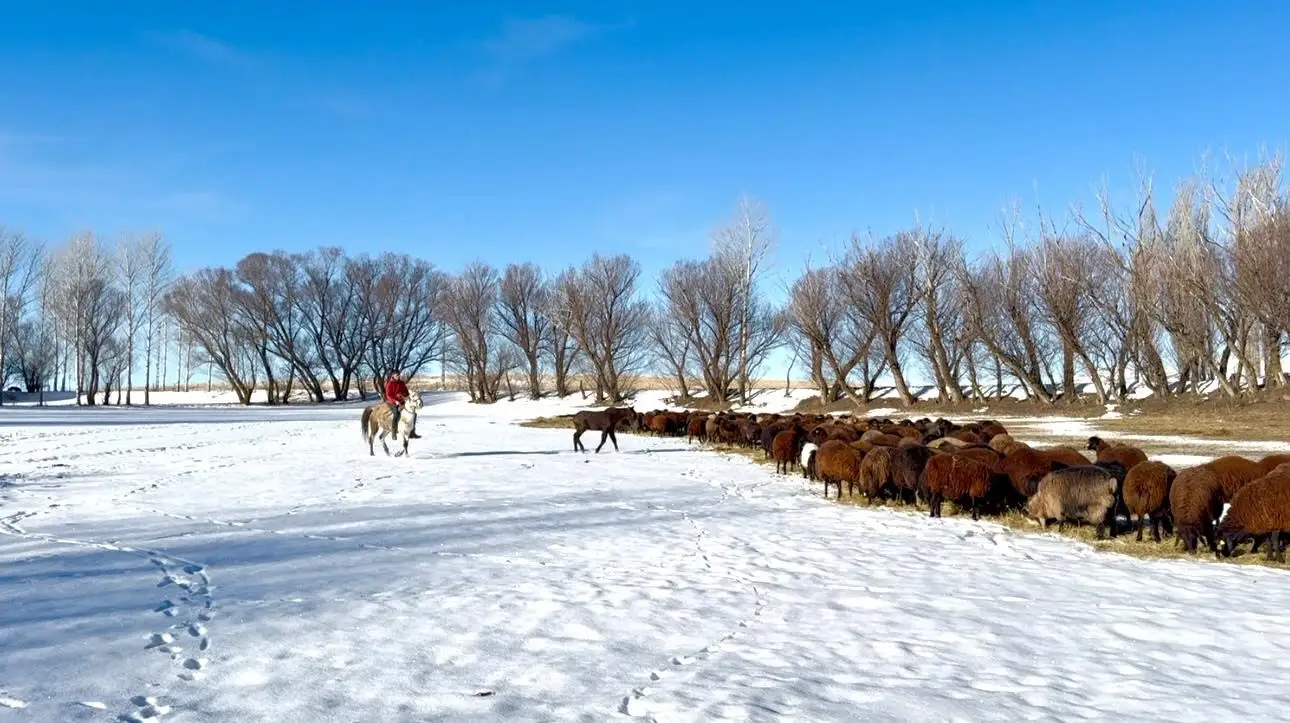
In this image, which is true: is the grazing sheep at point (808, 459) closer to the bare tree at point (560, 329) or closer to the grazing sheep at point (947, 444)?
the grazing sheep at point (947, 444)

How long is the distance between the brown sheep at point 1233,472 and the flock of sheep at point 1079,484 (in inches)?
0.5

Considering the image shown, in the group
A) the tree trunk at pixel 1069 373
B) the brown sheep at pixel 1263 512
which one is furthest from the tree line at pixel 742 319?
the brown sheep at pixel 1263 512

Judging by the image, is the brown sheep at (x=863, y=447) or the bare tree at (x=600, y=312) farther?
the bare tree at (x=600, y=312)

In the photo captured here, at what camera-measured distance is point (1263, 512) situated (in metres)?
8.56

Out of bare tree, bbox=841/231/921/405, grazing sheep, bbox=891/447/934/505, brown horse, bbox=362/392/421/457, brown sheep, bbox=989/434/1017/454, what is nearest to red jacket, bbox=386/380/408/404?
brown horse, bbox=362/392/421/457

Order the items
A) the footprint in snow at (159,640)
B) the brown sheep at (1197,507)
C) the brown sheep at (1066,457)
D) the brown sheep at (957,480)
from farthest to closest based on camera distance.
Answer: the brown sheep at (1066,457) → the brown sheep at (957,480) → the brown sheep at (1197,507) → the footprint in snow at (159,640)

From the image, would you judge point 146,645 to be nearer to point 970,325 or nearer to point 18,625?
point 18,625

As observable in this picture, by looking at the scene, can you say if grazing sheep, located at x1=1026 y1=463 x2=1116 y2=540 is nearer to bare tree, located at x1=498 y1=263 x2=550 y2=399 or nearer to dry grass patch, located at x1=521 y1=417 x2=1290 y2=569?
dry grass patch, located at x1=521 y1=417 x2=1290 y2=569

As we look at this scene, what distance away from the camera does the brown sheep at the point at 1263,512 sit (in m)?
8.48

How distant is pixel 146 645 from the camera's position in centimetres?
516

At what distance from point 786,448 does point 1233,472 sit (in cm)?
829

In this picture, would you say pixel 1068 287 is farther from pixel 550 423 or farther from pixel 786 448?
pixel 786 448

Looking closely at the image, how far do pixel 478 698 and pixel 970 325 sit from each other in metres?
45.2

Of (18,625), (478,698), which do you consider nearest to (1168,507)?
(478,698)
